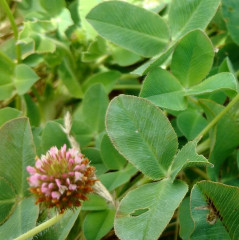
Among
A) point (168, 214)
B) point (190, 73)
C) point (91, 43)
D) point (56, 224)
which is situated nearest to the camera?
point (168, 214)

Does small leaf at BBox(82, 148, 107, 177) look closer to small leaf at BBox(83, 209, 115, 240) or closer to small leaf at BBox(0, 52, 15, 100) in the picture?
small leaf at BBox(83, 209, 115, 240)

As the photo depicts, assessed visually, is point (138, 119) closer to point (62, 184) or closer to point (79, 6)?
point (62, 184)

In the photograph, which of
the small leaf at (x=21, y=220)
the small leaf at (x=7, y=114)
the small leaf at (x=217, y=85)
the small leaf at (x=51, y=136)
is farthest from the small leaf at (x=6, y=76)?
the small leaf at (x=217, y=85)

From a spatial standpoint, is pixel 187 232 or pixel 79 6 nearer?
pixel 187 232

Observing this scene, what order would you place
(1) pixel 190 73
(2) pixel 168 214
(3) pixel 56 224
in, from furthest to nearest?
1. (1) pixel 190 73
2. (3) pixel 56 224
3. (2) pixel 168 214

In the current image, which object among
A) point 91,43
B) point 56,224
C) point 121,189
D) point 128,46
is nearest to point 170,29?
point 128,46

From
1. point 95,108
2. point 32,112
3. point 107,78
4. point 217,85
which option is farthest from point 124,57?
point 217,85

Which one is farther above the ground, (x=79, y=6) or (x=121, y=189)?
(x=79, y=6)
